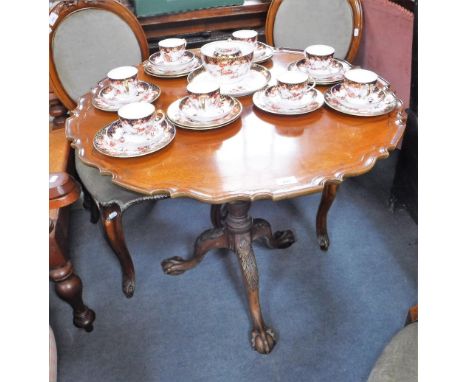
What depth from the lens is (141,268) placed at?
148 cm

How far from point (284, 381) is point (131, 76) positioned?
903 millimetres

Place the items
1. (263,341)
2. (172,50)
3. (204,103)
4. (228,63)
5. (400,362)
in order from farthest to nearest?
(172,50), (263,341), (228,63), (204,103), (400,362)

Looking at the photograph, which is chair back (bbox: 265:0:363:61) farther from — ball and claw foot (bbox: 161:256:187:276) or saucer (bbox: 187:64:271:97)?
ball and claw foot (bbox: 161:256:187:276)

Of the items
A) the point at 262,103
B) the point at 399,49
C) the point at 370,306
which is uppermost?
the point at 262,103

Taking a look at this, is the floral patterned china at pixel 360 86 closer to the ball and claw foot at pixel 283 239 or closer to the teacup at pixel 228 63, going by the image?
the teacup at pixel 228 63

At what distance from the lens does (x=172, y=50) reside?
1.26 metres

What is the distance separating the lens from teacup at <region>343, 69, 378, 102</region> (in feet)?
3.18

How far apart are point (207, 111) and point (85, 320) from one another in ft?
2.44

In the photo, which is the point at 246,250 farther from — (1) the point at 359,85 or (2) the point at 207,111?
(1) the point at 359,85

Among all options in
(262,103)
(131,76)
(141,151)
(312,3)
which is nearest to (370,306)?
(262,103)

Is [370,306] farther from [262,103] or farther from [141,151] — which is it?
[141,151]

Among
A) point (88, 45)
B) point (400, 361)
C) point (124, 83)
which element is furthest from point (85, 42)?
point (400, 361)

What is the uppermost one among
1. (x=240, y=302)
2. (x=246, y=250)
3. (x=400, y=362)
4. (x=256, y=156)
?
(x=256, y=156)

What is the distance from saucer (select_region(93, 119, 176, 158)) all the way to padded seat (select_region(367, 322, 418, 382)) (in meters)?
0.58
